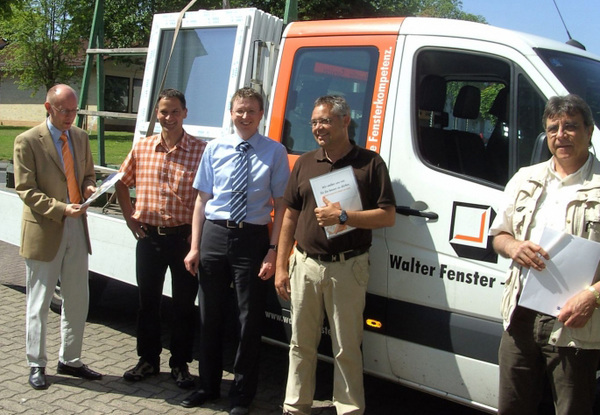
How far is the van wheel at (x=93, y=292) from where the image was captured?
5.69 m

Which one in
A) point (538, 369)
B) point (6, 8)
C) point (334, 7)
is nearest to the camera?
point (538, 369)

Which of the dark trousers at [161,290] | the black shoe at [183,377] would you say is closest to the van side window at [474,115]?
the dark trousers at [161,290]

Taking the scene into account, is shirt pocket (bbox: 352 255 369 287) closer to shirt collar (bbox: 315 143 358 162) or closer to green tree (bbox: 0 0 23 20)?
shirt collar (bbox: 315 143 358 162)

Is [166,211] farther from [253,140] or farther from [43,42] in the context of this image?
[43,42]

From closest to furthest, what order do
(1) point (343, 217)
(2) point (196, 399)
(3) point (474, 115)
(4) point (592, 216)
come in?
(4) point (592, 216), (1) point (343, 217), (3) point (474, 115), (2) point (196, 399)

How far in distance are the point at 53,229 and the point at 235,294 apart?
4.17 feet

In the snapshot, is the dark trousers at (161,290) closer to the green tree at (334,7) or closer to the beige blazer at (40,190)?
the beige blazer at (40,190)

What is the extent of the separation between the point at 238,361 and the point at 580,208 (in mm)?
2212

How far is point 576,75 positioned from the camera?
3.48 metres

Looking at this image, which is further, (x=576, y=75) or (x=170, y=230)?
(x=170, y=230)

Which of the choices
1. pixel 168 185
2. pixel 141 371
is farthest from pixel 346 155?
pixel 141 371

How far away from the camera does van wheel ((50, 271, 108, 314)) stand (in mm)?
5691

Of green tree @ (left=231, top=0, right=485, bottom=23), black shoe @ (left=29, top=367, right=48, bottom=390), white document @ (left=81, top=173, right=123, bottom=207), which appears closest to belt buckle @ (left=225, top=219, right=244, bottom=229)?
white document @ (left=81, top=173, right=123, bottom=207)

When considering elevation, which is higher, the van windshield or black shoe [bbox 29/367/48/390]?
the van windshield
